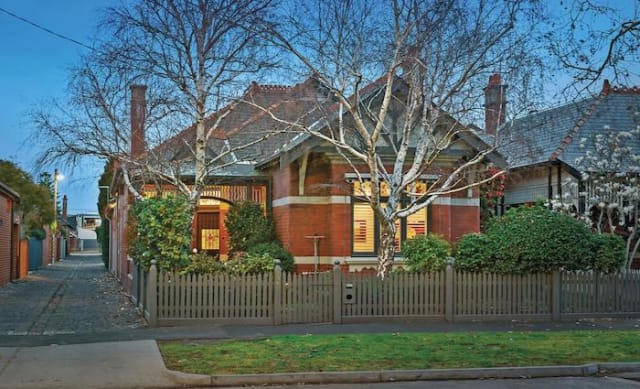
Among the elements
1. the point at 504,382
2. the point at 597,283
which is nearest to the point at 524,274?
the point at 597,283

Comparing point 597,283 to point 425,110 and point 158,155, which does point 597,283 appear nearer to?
point 425,110

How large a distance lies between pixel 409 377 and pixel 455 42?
8707 millimetres

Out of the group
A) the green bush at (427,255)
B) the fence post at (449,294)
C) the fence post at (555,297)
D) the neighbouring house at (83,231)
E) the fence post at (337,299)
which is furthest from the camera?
the neighbouring house at (83,231)

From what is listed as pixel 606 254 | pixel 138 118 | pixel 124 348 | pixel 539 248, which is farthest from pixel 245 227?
pixel 124 348

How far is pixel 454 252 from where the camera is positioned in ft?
59.0

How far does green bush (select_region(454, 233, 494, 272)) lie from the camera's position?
55.4 ft

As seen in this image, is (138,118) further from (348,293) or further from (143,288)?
(348,293)

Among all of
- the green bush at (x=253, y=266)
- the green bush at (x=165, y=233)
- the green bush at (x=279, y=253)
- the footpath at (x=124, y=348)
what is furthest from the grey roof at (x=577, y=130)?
the green bush at (x=165, y=233)

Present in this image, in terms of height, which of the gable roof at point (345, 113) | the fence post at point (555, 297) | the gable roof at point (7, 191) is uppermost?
the gable roof at point (345, 113)

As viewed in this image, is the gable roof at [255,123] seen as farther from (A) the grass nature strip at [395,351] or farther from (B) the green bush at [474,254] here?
(A) the grass nature strip at [395,351]

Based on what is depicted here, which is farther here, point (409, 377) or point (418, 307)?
point (418, 307)

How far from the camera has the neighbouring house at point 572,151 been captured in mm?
24156

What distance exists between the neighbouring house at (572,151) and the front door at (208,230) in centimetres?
1071

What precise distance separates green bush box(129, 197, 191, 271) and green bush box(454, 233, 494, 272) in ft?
19.7
